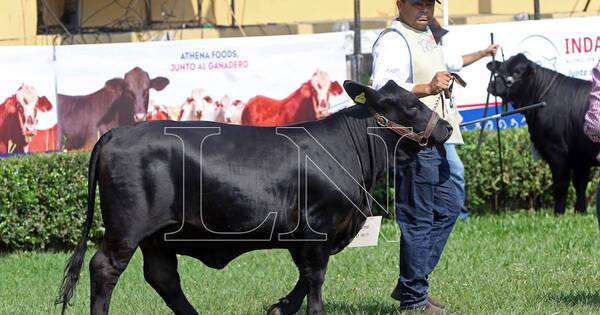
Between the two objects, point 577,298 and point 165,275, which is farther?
point 577,298

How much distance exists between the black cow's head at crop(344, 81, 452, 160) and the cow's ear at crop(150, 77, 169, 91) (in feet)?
22.0

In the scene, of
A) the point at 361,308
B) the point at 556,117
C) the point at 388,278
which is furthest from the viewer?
the point at 556,117

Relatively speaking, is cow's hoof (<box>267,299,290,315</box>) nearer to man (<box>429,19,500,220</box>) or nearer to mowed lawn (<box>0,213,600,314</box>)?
mowed lawn (<box>0,213,600,314</box>)

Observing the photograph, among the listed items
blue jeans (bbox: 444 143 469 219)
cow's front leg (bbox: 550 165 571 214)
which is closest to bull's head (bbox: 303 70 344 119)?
cow's front leg (bbox: 550 165 571 214)

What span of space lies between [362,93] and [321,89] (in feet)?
22.1

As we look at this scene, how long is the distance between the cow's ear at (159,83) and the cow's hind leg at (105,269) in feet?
22.7

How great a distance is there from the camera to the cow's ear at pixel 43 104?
1271cm

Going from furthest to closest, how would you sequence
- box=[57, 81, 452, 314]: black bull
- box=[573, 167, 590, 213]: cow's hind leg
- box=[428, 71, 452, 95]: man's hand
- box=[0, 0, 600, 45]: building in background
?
box=[0, 0, 600, 45]: building in background
box=[573, 167, 590, 213]: cow's hind leg
box=[428, 71, 452, 95]: man's hand
box=[57, 81, 452, 314]: black bull

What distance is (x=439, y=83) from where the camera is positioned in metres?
6.47

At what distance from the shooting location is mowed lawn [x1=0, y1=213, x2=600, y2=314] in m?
7.61

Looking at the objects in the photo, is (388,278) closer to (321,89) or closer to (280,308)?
(280,308)

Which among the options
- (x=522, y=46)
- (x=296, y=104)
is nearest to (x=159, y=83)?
(x=296, y=104)

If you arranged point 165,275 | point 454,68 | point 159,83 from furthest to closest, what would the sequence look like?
point 159,83
point 454,68
point 165,275

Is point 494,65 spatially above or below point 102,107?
above
